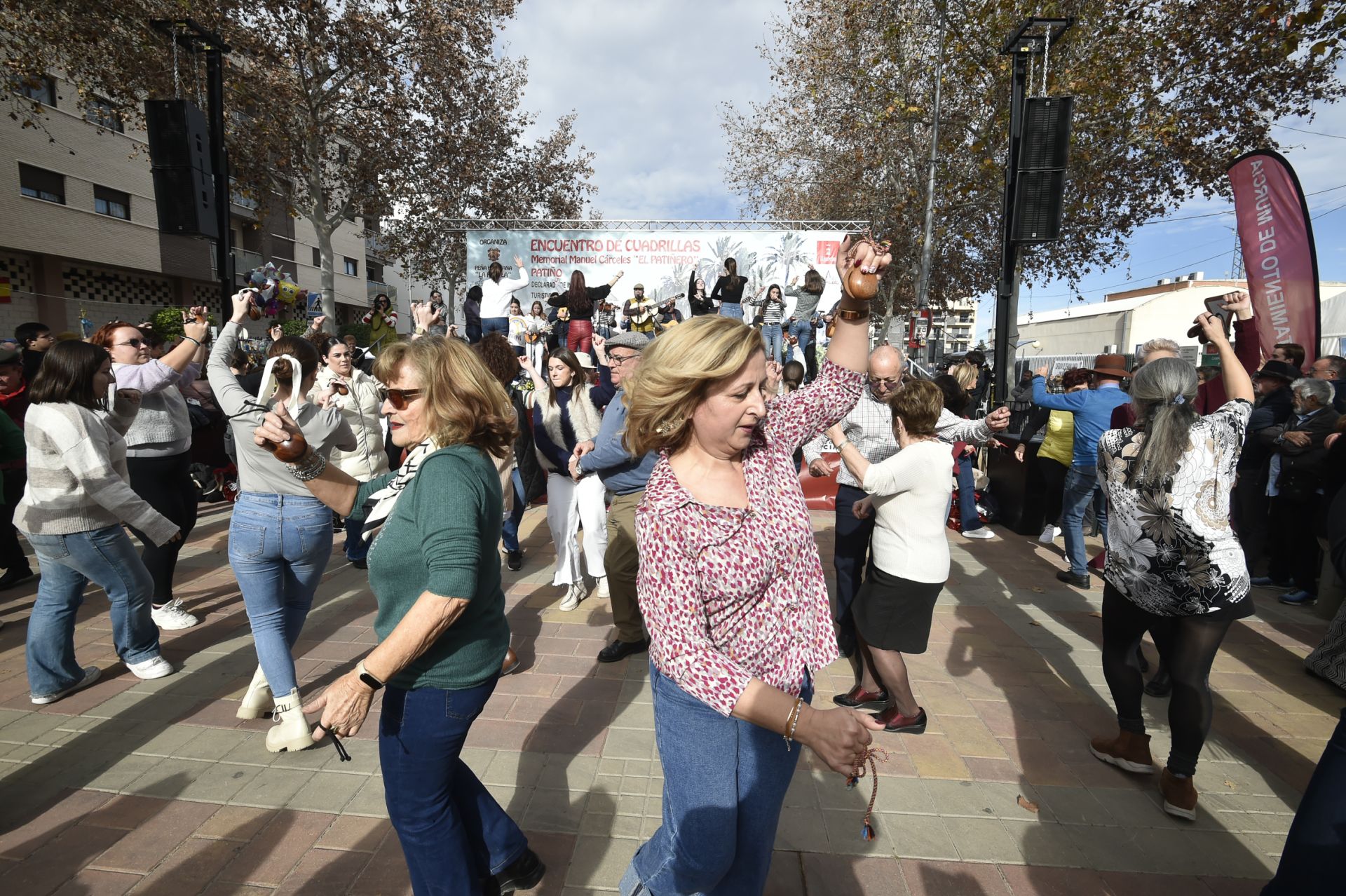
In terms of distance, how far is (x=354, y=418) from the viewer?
4965mm

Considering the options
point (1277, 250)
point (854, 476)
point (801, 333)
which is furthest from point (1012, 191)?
point (854, 476)

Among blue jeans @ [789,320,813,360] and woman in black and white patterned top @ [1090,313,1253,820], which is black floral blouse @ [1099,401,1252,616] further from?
blue jeans @ [789,320,813,360]

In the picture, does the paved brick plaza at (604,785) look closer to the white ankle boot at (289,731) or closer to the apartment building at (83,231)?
the white ankle boot at (289,731)

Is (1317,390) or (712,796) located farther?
(1317,390)

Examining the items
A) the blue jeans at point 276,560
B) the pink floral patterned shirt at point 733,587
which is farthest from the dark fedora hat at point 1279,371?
the blue jeans at point 276,560

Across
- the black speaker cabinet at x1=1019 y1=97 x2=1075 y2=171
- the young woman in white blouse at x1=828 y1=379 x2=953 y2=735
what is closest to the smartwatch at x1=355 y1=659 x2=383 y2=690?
the young woman in white blouse at x1=828 y1=379 x2=953 y2=735

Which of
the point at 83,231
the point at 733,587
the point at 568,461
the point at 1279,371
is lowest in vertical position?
the point at 568,461

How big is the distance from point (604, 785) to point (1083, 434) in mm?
5086

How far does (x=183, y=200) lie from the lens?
7.08 meters

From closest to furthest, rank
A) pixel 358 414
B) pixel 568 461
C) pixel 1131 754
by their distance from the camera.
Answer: pixel 1131 754 < pixel 568 461 < pixel 358 414

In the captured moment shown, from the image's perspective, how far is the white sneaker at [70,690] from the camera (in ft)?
11.2

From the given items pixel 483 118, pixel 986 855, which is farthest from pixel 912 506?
pixel 483 118

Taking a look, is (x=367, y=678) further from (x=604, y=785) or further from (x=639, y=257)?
(x=639, y=257)

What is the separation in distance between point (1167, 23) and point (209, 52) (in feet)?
56.9
